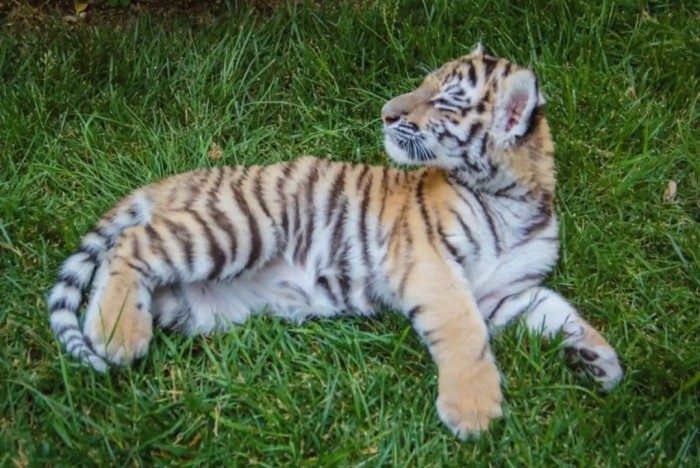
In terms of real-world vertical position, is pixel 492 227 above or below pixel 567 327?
above

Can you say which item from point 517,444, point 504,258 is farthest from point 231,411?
point 504,258

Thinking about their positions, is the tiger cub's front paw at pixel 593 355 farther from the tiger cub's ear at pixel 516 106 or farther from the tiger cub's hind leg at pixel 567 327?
the tiger cub's ear at pixel 516 106

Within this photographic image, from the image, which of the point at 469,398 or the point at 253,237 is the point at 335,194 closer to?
the point at 253,237

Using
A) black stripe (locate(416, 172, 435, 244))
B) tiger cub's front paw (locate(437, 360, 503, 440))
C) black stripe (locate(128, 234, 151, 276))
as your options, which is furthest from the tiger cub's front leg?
black stripe (locate(128, 234, 151, 276))

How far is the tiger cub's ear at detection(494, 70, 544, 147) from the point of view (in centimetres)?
323

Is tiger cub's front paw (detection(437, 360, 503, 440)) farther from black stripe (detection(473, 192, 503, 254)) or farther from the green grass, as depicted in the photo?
black stripe (detection(473, 192, 503, 254))

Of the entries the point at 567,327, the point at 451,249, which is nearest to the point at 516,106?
the point at 451,249

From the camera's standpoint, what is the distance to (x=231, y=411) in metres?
2.98

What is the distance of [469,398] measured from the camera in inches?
113

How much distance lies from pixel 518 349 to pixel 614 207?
0.96 metres

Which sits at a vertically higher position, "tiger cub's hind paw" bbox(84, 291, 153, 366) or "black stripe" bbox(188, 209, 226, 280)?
"black stripe" bbox(188, 209, 226, 280)

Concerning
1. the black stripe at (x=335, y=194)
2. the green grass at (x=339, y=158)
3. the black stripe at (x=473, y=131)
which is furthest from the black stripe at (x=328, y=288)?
the black stripe at (x=473, y=131)

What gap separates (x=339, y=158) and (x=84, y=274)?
123cm

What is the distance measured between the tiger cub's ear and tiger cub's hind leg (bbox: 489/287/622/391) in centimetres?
55
